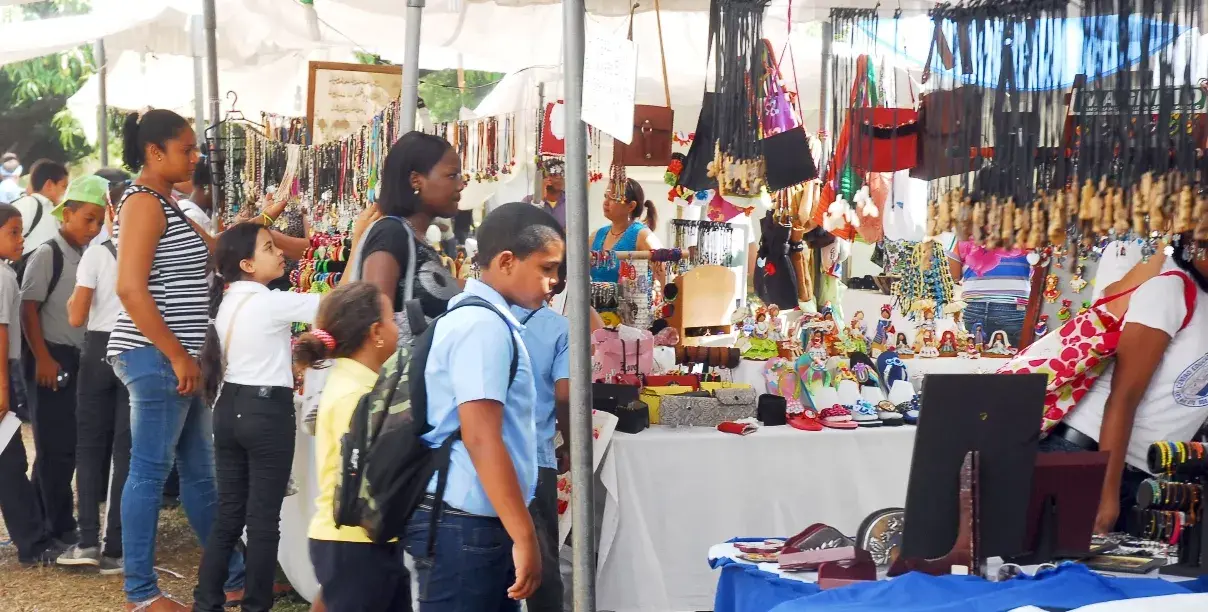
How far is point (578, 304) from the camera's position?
243 centimetres

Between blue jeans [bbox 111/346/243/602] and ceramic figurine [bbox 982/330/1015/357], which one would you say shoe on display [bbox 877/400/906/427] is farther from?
blue jeans [bbox 111/346/243/602]

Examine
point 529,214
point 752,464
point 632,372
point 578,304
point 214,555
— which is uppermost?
point 529,214

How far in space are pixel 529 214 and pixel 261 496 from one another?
1862mm

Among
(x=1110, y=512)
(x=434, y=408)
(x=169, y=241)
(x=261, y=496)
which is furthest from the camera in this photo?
(x=169, y=241)

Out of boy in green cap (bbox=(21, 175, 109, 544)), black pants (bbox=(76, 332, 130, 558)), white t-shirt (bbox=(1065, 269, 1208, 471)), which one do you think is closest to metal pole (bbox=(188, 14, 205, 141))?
boy in green cap (bbox=(21, 175, 109, 544))

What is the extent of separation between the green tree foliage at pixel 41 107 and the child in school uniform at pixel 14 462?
16.8 metres

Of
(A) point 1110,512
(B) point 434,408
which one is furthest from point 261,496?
(A) point 1110,512

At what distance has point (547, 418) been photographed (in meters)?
3.30

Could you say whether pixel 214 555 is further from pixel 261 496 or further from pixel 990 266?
pixel 990 266

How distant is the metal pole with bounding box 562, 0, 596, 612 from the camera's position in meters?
2.44

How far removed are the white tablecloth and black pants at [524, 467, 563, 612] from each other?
653mm

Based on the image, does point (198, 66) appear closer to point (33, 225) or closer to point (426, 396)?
point (33, 225)

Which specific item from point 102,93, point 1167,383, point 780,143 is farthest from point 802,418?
point 102,93

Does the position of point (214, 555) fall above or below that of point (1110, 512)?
below
